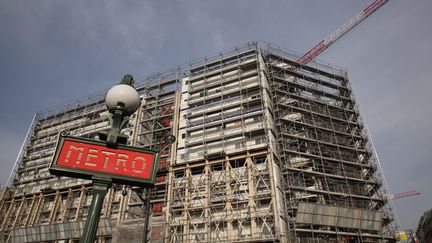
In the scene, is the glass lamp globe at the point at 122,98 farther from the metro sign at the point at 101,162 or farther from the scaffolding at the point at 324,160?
the scaffolding at the point at 324,160

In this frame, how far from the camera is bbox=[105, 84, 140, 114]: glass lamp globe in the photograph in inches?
180

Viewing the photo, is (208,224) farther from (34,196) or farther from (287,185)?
(34,196)

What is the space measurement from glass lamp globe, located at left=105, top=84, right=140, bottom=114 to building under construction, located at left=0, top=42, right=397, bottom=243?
50.5ft

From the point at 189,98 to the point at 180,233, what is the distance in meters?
15.0

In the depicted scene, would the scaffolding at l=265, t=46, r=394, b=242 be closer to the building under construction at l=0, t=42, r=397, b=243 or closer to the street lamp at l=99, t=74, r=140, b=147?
the building under construction at l=0, t=42, r=397, b=243

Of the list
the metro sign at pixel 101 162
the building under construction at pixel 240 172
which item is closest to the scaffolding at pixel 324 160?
the building under construction at pixel 240 172

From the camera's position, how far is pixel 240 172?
Result: 26.3 metres

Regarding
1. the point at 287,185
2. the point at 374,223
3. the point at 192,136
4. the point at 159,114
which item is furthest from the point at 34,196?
the point at 374,223

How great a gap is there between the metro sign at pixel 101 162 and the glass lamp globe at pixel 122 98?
2.04ft

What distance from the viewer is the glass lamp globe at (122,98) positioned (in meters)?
4.58

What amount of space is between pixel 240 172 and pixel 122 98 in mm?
22556

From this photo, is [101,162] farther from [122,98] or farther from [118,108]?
[122,98]

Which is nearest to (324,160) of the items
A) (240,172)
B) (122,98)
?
(240,172)

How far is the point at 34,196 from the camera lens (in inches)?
1417
